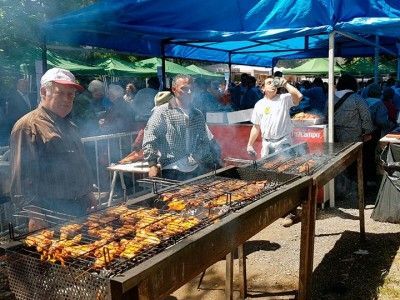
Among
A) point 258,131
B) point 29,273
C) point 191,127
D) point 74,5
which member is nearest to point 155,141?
point 191,127

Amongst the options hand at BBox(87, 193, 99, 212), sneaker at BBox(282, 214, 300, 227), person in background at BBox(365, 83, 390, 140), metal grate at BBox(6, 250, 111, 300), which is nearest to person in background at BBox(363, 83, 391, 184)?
person in background at BBox(365, 83, 390, 140)

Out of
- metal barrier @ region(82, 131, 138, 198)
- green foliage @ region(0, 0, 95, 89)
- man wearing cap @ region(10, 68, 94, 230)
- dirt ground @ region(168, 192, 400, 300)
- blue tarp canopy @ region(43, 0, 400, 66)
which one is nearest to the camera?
man wearing cap @ region(10, 68, 94, 230)

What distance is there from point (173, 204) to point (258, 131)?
3562 mm

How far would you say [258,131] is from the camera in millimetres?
6156

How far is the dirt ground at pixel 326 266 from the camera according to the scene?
13.4 ft

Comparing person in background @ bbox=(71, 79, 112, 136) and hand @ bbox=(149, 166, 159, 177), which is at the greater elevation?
person in background @ bbox=(71, 79, 112, 136)

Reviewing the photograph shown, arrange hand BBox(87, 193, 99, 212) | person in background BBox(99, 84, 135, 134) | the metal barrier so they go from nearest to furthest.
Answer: hand BBox(87, 193, 99, 212)
the metal barrier
person in background BBox(99, 84, 135, 134)

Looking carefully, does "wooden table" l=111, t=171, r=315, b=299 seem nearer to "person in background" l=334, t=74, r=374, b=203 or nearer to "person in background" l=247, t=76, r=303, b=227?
"person in background" l=247, t=76, r=303, b=227

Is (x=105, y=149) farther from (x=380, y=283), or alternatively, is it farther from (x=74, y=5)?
(x=74, y=5)

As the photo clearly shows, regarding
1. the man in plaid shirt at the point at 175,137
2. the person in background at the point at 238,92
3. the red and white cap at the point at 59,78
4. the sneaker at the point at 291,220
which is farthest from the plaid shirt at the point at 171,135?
the person in background at the point at 238,92

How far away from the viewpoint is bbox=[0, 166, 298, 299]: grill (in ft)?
5.99

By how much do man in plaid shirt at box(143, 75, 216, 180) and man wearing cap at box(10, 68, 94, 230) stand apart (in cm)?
128

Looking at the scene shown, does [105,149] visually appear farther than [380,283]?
Yes

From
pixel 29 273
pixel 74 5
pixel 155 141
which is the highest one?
pixel 74 5
